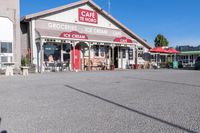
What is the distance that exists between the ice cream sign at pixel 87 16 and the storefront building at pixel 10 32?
607 cm

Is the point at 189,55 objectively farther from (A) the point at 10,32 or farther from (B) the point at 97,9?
(A) the point at 10,32

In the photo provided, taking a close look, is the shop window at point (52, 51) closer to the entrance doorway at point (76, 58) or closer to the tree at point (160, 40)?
the entrance doorway at point (76, 58)

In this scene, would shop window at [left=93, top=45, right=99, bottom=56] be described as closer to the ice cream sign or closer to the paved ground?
the ice cream sign

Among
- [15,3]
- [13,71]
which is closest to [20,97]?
[13,71]

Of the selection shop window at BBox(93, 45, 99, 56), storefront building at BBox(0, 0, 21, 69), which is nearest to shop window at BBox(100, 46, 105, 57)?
shop window at BBox(93, 45, 99, 56)

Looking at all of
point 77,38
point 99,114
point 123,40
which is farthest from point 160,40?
point 99,114

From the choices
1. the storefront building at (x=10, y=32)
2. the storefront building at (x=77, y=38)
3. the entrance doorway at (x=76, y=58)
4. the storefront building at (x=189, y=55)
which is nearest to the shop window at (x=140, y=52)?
the storefront building at (x=77, y=38)

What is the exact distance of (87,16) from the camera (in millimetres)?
25484

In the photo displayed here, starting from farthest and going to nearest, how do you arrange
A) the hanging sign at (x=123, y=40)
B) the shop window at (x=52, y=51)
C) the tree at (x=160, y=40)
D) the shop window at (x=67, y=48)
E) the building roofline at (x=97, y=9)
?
the tree at (x=160, y=40), the hanging sign at (x=123, y=40), the shop window at (x=67, y=48), the shop window at (x=52, y=51), the building roofline at (x=97, y=9)

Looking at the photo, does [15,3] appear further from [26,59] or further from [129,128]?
[129,128]

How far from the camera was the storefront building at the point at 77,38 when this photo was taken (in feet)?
71.9

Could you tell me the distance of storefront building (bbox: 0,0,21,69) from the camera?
798 inches

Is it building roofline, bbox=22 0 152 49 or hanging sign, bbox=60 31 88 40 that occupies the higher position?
building roofline, bbox=22 0 152 49

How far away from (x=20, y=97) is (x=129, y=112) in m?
3.80
